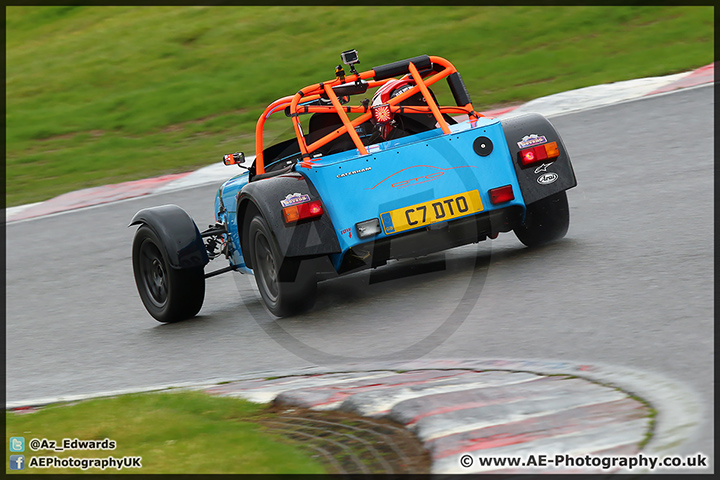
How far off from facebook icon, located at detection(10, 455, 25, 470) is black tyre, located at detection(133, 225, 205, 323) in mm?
3031

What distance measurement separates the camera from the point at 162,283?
813cm

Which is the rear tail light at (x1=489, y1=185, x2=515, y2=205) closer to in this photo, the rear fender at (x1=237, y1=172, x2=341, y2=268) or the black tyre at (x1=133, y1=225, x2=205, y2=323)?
the rear fender at (x1=237, y1=172, x2=341, y2=268)

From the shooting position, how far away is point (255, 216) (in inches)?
282

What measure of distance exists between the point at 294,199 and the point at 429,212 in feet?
3.00

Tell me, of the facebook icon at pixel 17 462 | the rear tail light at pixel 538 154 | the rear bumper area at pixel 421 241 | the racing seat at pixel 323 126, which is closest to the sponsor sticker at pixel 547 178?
the rear tail light at pixel 538 154

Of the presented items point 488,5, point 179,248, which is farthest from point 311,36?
point 179,248

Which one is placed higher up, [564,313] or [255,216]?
[255,216]

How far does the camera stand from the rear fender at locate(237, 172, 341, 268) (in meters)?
6.69

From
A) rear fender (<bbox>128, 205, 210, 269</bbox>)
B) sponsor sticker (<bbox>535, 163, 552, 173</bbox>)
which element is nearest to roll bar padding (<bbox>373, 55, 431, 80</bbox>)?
sponsor sticker (<bbox>535, 163, 552, 173</bbox>)

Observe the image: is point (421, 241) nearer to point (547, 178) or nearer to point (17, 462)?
point (547, 178)

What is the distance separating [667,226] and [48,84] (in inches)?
787

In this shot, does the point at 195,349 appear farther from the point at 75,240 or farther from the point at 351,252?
the point at 75,240

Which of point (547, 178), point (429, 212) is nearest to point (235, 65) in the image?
point (547, 178)

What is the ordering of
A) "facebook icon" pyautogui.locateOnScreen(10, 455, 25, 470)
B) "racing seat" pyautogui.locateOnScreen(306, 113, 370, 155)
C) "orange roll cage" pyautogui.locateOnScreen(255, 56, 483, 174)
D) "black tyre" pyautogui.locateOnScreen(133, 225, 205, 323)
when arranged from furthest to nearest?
"racing seat" pyautogui.locateOnScreen(306, 113, 370, 155)
"black tyre" pyautogui.locateOnScreen(133, 225, 205, 323)
"orange roll cage" pyautogui.locateOnScreen(255, 56, 483, 174)
"facebook icon" pyautogui.locateOnScreen(10, 455, 25, 470)
